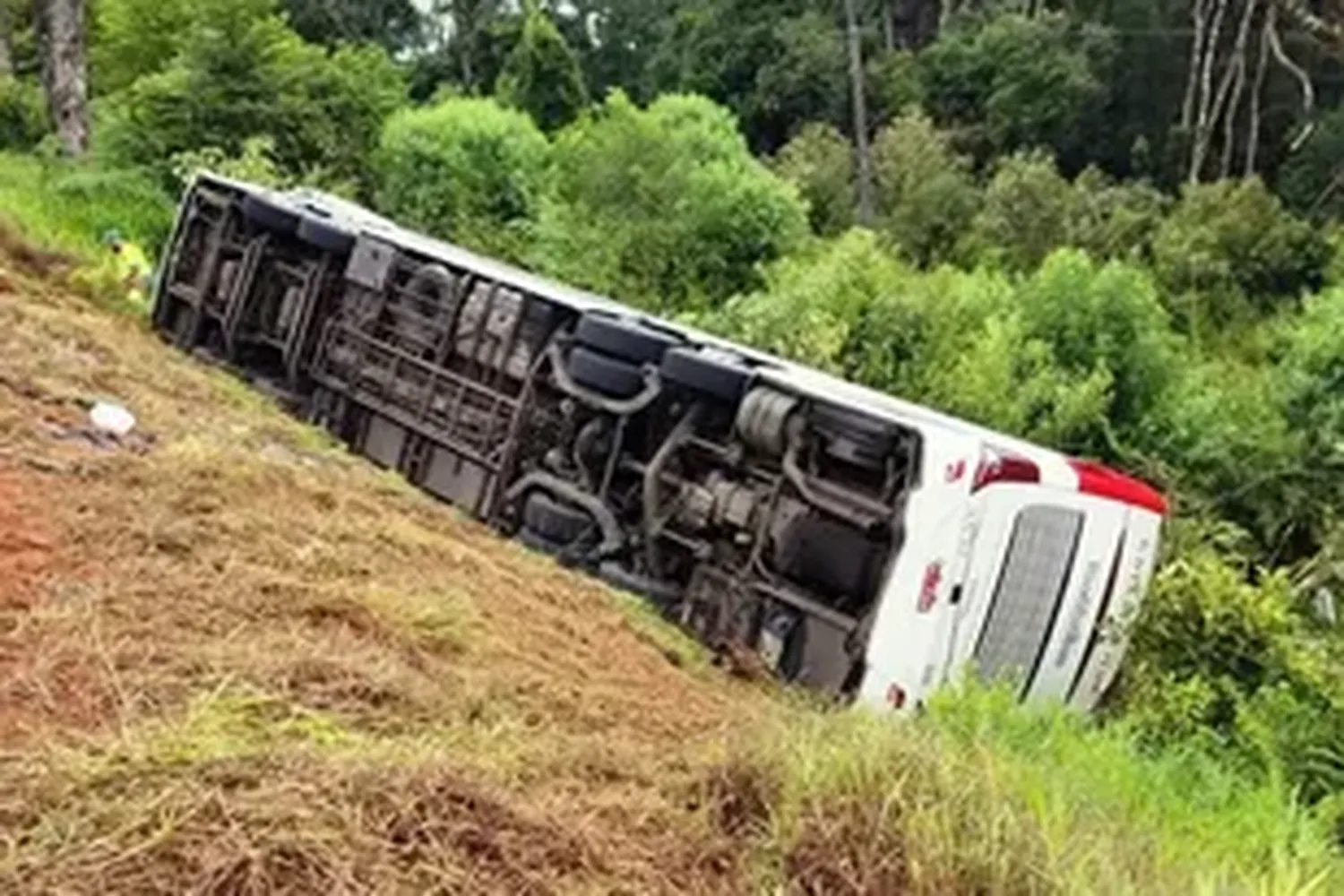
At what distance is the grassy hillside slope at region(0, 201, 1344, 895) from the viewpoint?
329 cm

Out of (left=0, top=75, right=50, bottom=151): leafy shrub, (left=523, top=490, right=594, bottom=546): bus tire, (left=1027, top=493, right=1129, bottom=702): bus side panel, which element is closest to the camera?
(left=1027, top=493, right=1129, bottom=702): bus side panel

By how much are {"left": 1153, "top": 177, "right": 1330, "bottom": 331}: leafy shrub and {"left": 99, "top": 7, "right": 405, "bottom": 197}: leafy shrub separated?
37.2 feet

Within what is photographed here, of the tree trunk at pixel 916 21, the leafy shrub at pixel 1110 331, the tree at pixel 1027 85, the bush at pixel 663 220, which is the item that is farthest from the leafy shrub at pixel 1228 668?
the tree trunk at pixel 916 21

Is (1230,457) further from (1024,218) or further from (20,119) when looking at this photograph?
(20,119)

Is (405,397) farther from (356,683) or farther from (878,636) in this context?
(356,683)

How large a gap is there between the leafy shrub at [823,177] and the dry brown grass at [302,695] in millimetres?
19089

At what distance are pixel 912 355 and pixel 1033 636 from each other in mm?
7151

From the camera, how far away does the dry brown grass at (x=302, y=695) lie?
324 centimetres

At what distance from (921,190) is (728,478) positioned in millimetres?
19693

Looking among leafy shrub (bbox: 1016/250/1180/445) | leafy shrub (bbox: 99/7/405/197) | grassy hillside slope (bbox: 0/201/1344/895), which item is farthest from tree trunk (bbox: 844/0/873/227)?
grassy hillside slope (bbox: 0/201/1344/895)

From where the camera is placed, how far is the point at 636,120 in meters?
17.9

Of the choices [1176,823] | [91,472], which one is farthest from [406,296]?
[1176,823]

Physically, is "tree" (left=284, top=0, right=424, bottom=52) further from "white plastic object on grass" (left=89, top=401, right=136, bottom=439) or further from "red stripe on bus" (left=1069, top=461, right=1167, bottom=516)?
"red stripe on bus" (left=1069, top=461, right=1167, bottom=516)

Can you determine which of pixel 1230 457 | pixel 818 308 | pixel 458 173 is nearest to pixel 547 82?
pixel 458 173
